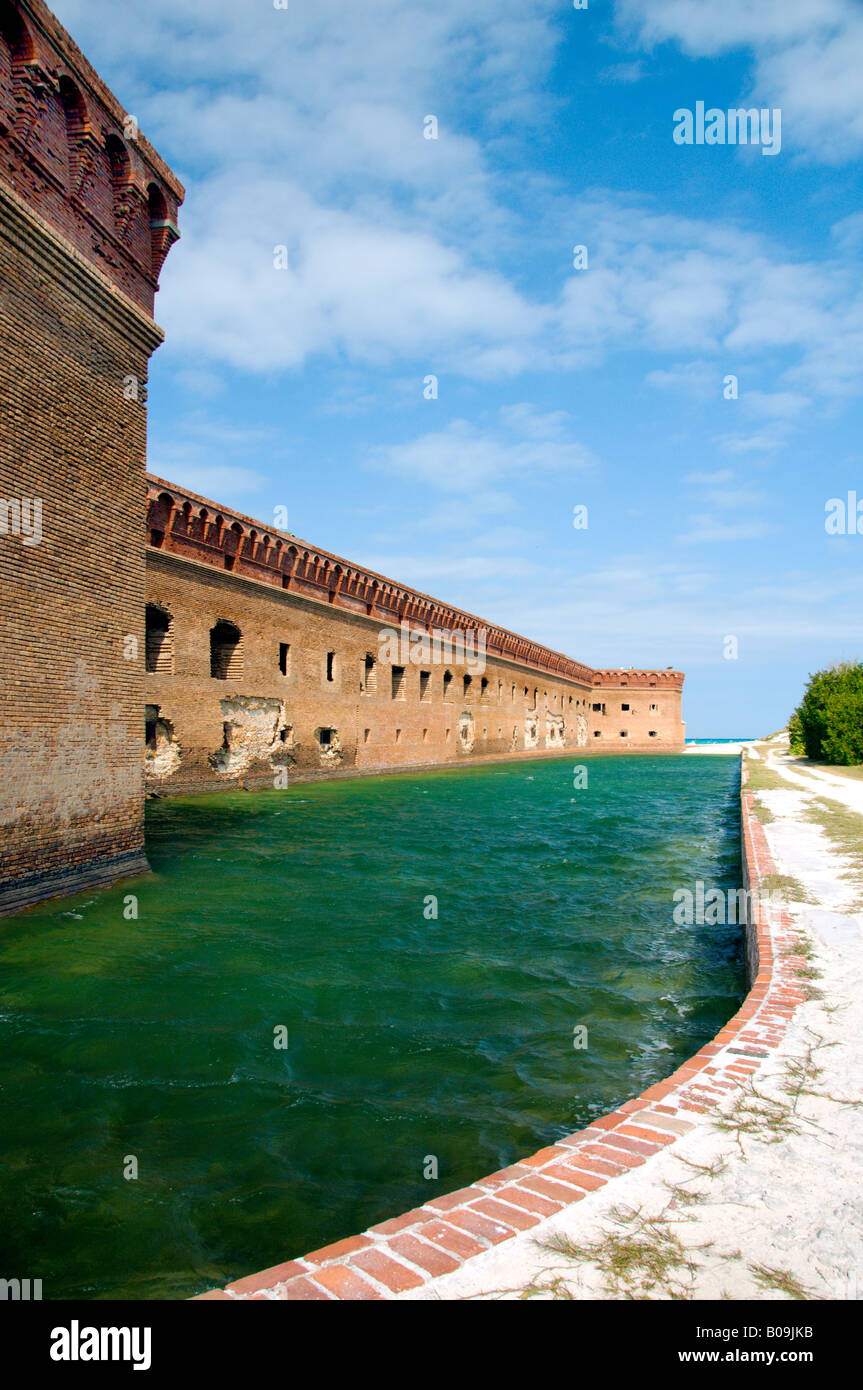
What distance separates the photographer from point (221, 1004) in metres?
5.11

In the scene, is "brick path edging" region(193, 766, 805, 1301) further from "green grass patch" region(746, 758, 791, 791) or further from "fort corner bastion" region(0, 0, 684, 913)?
"green grass patch" region(746, 758, 791, 791)

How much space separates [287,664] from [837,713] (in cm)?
1626

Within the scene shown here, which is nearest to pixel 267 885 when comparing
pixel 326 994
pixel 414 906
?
pixel 414 906

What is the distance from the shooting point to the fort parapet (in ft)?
21.5

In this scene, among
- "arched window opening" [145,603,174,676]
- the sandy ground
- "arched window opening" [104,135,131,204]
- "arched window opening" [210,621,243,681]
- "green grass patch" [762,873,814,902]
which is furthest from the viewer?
"arched window opening" [210,621,243,681]

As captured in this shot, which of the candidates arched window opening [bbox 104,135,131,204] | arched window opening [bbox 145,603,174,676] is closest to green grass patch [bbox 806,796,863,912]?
arched window opening [bbox 104,135,131,204]

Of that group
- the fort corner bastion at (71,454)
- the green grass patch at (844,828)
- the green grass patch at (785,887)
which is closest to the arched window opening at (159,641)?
the fort corner bastion at (71,454)

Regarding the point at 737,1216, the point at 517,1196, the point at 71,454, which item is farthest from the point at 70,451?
the point at 737,1216

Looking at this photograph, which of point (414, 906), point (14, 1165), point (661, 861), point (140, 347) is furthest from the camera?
point (661, 861)

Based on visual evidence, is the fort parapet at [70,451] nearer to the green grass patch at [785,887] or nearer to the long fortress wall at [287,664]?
the green grass patch at [785,887]

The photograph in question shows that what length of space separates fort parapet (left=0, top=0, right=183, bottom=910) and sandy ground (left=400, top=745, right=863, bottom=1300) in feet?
19.2

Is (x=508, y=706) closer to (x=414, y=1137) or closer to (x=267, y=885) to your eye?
(x=267, y=885)

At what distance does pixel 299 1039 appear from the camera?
4609mm
